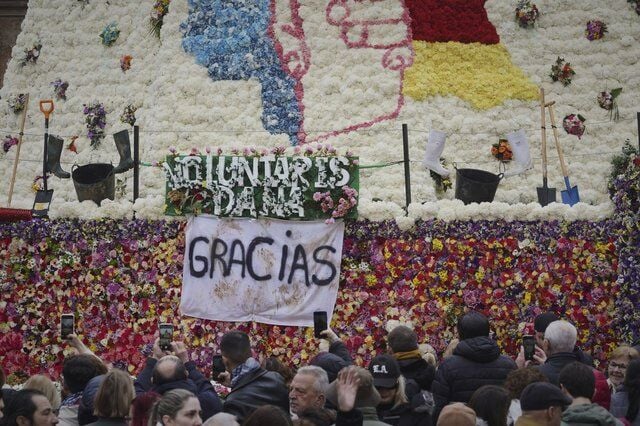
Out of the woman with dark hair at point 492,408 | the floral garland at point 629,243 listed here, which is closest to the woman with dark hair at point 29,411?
the woman with dark hair at point 492,408

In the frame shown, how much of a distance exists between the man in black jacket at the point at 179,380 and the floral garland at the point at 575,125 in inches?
360

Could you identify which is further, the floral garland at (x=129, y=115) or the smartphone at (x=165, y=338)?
the floral garland at (x=129, y=115)

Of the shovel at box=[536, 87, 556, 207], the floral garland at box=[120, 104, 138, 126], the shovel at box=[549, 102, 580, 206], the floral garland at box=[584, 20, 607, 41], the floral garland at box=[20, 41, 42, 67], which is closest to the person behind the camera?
the shovel at box=[536, 87, 556, 207]

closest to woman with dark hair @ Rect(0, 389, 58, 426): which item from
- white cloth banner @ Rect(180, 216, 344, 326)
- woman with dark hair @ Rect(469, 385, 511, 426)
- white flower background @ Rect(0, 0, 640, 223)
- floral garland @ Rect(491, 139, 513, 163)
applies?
woman with dark hair @ Rect(469, 385, 511, 426)

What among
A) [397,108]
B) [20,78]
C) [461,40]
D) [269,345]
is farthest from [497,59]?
[20,78]

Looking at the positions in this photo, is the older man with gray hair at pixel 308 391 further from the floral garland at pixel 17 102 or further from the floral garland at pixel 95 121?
the floral garland at pixel 17 102

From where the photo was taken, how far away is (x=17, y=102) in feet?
63.1

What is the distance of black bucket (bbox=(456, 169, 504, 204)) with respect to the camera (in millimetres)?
14531

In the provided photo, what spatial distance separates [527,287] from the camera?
13961 millimetres

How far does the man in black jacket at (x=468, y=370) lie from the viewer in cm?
907

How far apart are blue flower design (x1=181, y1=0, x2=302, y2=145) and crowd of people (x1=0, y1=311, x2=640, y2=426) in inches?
298

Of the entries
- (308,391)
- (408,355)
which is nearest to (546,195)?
(408,355)

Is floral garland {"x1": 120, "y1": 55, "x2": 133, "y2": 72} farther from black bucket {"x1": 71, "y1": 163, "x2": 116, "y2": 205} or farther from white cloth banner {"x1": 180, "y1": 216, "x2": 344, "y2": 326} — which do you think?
white cloth banner {"x1": 180, "y1": 216, "x2": 344, "y2": 326}

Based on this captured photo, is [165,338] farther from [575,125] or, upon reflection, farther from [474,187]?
[575,125]
